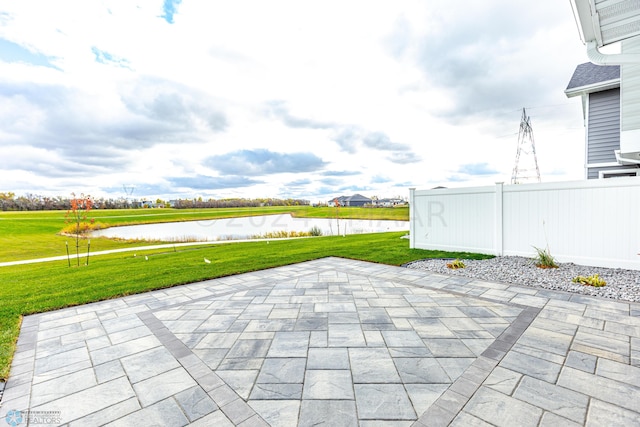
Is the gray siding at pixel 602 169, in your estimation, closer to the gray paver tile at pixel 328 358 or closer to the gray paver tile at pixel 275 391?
the gray paver tile at pixel 328 358

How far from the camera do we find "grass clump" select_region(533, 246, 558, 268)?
458cm

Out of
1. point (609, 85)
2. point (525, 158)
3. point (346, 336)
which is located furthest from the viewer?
point (525, 158)

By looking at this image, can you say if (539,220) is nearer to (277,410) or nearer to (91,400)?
(277,410)

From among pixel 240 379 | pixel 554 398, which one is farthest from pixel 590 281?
pixel 240 379

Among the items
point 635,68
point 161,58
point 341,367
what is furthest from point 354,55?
point 341,367

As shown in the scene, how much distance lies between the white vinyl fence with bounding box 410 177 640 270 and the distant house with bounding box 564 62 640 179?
139 inches

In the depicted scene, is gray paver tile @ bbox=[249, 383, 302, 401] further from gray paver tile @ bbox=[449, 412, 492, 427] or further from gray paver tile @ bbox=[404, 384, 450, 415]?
gray paver tile @ bbox=[449, 412, 492, 427]

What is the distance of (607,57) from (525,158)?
1108 centimetres

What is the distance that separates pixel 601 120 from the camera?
7117 millimetres

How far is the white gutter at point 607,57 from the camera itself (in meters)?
3.67

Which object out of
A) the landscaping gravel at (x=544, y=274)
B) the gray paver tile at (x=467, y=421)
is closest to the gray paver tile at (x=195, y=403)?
the gray paver tile at (x=467, y=421)

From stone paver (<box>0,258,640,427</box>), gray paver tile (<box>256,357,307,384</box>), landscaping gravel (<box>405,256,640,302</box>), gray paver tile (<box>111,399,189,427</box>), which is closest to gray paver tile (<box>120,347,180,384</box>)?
stone paver (<box>0,258,640,427</box>)

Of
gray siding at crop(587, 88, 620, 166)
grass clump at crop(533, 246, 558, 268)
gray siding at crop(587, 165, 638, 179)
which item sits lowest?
grass clump at crop(533, 246, 558, 268)

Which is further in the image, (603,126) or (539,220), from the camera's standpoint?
(603,126)
